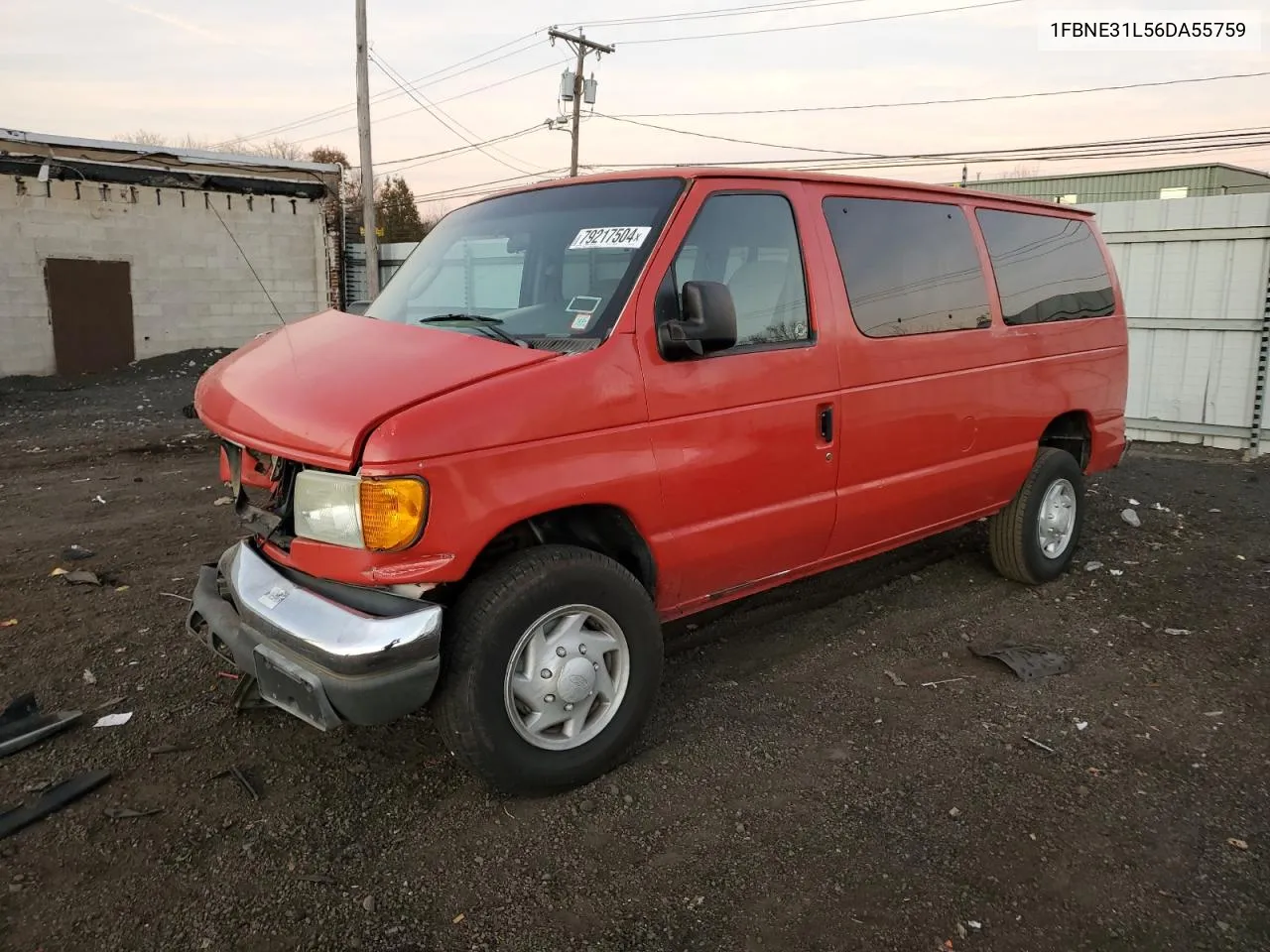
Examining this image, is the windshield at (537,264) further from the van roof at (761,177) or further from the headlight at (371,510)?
the headlight at (371,510)

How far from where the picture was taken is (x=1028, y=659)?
436 cm

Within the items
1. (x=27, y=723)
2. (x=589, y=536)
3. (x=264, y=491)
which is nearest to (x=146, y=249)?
(x=27, y=723)

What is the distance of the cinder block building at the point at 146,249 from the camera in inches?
631

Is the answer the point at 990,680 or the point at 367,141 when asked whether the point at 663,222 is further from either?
the point at 367,141

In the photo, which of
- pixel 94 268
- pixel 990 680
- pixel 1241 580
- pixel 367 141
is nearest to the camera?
pixel 990 680

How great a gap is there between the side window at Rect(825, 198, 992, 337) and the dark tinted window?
0.24 metres

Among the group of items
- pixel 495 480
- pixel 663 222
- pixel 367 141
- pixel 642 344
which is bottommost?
pixel 495 480

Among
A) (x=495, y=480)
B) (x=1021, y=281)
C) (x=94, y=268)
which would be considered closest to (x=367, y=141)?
(x=94, y=268)

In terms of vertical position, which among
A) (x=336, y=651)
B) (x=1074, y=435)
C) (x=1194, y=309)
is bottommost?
(x=336, y=651)

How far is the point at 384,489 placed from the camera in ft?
8.86

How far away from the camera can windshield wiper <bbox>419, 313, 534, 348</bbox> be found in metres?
3.24

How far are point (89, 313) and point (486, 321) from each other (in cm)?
1661

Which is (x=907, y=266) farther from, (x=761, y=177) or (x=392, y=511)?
(x=392, y=511)

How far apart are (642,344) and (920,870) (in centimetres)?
194
